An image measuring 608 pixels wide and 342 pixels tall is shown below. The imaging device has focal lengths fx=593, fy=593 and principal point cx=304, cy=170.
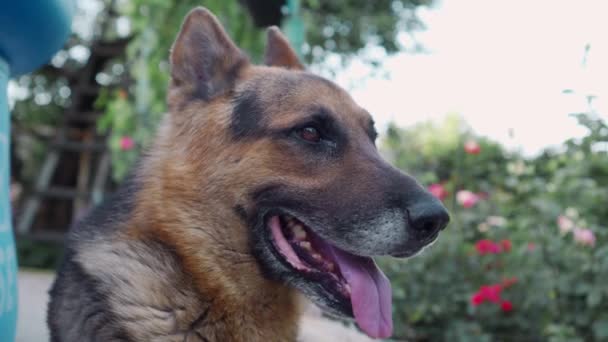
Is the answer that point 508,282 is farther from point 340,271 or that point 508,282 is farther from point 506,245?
point 340,271

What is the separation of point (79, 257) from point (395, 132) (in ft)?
24.0

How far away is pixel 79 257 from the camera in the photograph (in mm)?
2396

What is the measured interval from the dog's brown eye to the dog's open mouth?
1.11 ft

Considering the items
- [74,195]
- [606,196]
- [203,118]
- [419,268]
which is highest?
[203,118]

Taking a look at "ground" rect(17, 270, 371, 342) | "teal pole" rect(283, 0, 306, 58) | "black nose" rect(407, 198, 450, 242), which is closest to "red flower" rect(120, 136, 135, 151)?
"ground" rect(17, 270, 371, 342)

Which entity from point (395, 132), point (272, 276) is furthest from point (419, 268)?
point (395, 132)

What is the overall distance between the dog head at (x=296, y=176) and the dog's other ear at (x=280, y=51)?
0.63m

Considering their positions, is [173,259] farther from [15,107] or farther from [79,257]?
[15,107]

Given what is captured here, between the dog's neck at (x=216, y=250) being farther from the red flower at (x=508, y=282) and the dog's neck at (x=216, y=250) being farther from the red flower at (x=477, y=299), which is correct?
the red flower at (x=508, y=282)

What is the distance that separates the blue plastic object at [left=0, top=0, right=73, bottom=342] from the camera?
7.90ft

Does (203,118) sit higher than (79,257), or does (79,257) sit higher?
(203,118)

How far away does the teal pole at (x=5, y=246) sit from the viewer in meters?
2.40

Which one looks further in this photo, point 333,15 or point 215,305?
point 333,15

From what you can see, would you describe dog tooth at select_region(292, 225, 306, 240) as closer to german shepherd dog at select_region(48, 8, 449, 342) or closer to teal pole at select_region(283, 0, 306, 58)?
german shepherd dog at select_region(48, 8, 449, 342)
